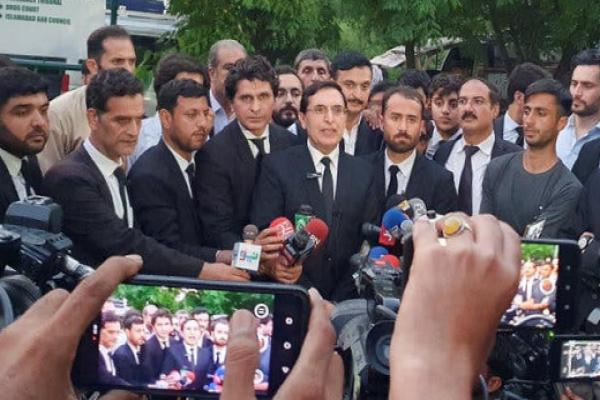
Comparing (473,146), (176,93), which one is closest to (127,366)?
(176,93)


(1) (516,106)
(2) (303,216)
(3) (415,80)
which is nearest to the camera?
(2) (303,216)

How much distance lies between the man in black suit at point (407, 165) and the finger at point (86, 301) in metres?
3.97

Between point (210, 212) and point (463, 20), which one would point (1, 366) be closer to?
point (210, 212)

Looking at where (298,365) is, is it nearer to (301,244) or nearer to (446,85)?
(301,244)

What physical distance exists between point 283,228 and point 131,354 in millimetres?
2605

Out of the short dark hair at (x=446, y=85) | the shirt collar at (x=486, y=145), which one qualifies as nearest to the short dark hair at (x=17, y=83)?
the shirt collar at (x=486, y=145)

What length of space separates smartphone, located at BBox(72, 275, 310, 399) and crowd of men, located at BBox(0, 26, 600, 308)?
231 centimetres

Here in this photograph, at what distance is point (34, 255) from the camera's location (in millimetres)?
2061

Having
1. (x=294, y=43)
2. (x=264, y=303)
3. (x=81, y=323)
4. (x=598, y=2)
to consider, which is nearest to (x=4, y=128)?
(x=264, y=303)

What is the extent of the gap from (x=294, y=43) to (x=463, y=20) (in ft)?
16.8

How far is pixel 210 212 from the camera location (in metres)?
4.91

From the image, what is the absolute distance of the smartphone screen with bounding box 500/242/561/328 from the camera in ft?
8.77

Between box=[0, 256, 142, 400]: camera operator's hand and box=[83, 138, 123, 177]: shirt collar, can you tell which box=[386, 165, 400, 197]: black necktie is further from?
box=[0, 256, 142, 400]: camera operator's hand

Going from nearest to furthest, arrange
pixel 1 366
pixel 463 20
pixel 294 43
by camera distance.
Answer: pixel 1 366, pixel 294 43, pixel 463 20
